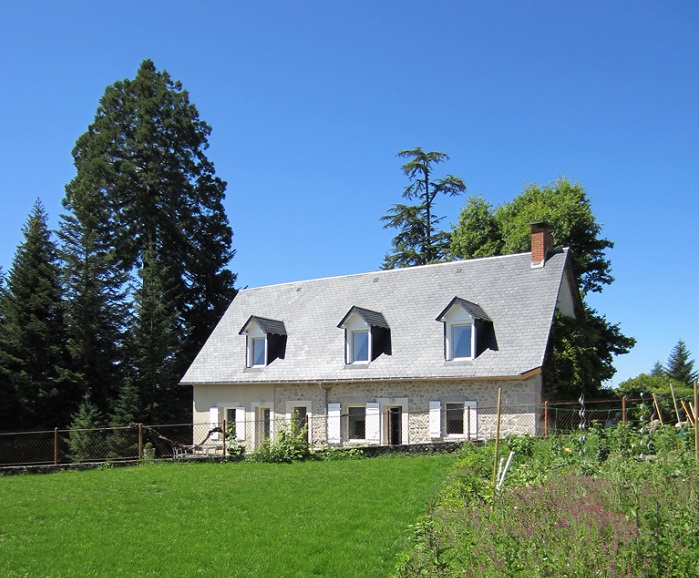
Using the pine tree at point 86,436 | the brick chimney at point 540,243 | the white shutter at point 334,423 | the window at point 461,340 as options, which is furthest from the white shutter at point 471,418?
the pine tree at point 86,436

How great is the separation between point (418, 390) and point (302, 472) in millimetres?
7048

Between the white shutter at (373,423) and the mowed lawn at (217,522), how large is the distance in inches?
248

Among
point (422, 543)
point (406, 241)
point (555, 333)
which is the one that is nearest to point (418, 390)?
point (555, 333)

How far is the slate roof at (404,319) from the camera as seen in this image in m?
20.0

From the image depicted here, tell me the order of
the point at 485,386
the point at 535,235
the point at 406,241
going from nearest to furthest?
the point at 485,386 < the point at 535,235 < the point at 406,241

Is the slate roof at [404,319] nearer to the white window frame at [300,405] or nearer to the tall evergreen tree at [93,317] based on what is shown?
the white window frame at [300,405]

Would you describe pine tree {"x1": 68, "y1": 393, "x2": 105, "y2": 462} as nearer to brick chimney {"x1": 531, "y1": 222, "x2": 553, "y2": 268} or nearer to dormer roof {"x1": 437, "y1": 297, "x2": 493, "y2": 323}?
dormer roof {"x1": 437, "y1": 297, "x2": 493, "y2": 323}

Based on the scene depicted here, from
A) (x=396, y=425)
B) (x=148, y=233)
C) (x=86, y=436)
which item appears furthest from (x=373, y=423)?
(x=148, y=233)

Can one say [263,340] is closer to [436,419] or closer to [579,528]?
[436,419]

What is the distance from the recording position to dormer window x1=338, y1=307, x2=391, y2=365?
22438 mm

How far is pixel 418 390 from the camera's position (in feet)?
68.7

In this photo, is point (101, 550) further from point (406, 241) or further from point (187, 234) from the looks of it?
point (406, 241)

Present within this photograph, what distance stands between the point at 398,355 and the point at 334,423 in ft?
9.67

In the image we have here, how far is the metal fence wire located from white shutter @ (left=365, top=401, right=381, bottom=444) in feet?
0.10
